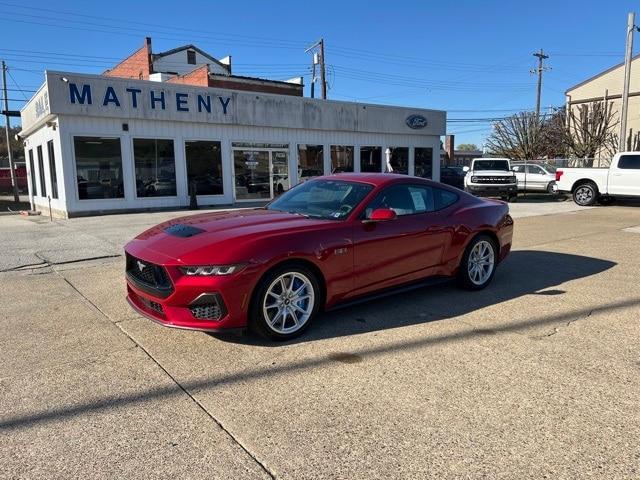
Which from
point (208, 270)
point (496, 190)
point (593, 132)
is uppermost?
point (593, 132)

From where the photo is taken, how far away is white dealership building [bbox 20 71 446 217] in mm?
15805

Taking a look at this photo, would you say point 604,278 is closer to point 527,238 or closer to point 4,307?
point 527,238

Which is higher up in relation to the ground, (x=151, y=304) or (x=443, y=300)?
(x=151, y=304)

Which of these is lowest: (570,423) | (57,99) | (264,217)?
(570,423)

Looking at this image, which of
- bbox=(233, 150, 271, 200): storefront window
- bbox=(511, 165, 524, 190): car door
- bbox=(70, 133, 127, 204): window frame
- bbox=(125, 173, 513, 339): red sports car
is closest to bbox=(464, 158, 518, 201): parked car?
bbox=(511, 165, 524, 190): car door

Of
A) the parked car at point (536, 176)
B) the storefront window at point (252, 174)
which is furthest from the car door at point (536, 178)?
the storefront window at point (252, 174)

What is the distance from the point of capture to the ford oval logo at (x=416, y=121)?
80.1 ft

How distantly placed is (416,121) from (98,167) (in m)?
15.1

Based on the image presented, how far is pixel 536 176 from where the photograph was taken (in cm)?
2691


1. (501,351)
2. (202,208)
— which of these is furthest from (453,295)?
(202,208)

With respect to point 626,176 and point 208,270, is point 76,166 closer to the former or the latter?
point 208,270

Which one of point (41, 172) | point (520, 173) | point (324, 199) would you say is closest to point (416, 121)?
point (520, 173)

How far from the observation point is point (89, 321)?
16.8ft

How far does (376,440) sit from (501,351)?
5.92ft
